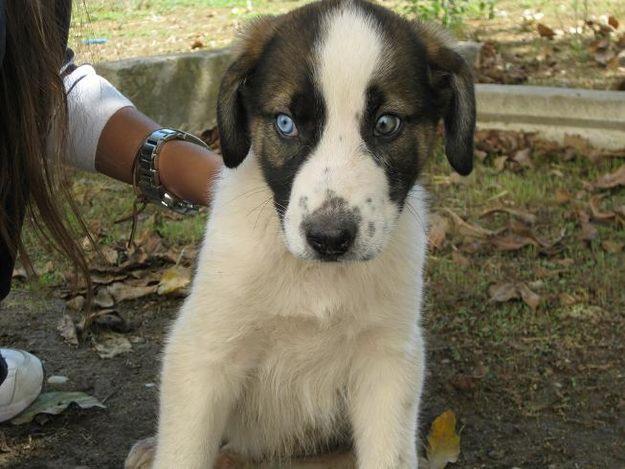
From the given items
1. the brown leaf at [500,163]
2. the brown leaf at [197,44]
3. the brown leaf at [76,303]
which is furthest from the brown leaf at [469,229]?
the brown leaf at [197,44]

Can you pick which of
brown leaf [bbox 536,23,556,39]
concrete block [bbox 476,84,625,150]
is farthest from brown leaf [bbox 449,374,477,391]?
brown leaf [bbox 536,23,556,39]

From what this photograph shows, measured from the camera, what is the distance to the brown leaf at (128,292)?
185 inches

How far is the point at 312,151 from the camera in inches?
107

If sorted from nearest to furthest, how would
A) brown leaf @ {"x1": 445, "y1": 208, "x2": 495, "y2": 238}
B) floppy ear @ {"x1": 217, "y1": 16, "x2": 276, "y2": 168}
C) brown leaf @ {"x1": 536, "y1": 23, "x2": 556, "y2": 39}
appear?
floppy ear @ {"x1": 217, "y1": 16, "x2": 276, "y2": 168}, brown leaf @ {"x1": 445, "y1": 208, "x2": 495, "y2": 238}, brown leaf @ {"x1": 536, "y1": 23, "x2": 556, "y2": 39}

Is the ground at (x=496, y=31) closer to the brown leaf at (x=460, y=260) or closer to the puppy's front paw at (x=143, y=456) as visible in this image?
the brown leaf at (x=460, y=260)

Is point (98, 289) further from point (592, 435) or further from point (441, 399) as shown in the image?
point (592, 435)

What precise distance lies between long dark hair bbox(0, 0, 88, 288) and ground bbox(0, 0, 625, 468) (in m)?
0.54

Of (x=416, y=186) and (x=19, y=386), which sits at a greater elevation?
(x=416, y=186)

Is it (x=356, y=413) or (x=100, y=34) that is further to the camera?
(x=100, y=34)

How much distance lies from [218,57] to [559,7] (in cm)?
340

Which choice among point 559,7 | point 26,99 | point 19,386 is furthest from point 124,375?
point 559,7

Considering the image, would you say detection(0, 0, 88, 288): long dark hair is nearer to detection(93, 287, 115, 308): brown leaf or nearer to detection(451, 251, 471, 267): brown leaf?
detection(93, 287, 115, 308): brown leaf

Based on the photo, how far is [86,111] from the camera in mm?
3904

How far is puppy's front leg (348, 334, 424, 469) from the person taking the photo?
3.09 meters
